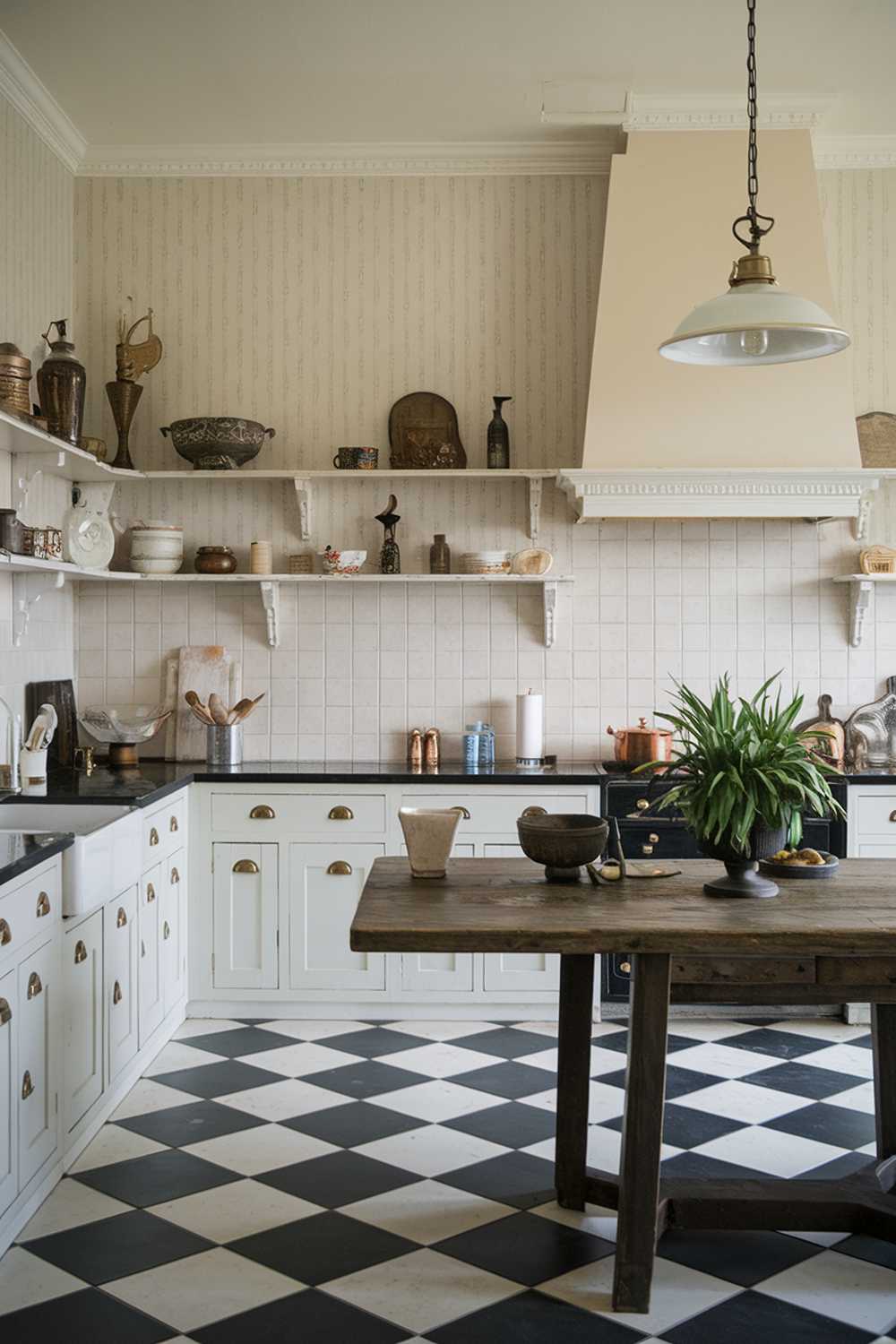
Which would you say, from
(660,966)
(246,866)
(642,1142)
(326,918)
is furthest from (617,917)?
(246,866)

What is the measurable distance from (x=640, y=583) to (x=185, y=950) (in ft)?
7.74

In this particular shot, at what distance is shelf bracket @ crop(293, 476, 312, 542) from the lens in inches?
212

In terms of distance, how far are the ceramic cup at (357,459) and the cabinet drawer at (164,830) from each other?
146cm

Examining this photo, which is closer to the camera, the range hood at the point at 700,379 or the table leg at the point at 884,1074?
the table leg at the point at 884,1074

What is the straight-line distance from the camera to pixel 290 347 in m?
5.60

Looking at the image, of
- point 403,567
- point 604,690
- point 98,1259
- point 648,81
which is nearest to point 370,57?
point 648,81

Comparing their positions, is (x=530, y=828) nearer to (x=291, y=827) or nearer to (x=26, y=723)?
(x=291, y=827)

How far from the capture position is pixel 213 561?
5.40 metres

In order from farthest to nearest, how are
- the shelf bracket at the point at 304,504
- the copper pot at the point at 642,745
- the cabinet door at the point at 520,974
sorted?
the shelf bracket at the point at 304,504 → the copper pot at the point at 642,745 → the cabinet door at the point at 520,974

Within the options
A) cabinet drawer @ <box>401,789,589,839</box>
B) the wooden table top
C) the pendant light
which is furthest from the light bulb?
cabinet drawer @ <box>401,789,589,839</box>

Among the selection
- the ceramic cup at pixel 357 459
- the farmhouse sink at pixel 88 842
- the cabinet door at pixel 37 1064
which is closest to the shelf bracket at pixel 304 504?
the ceramic cup at pixel 357 459

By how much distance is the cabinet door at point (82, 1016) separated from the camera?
3494 millimetres

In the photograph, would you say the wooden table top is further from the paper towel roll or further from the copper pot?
the paper towel roll

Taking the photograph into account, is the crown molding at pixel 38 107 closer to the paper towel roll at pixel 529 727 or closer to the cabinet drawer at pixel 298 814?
the cabinet drawer at pixel 298 814
